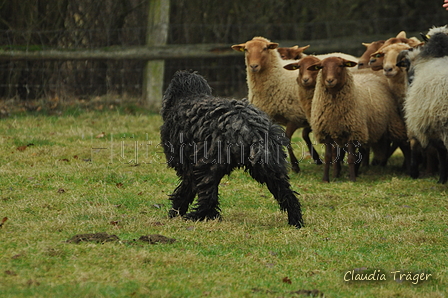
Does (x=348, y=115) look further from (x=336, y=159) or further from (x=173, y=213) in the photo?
(x=173, y=213)

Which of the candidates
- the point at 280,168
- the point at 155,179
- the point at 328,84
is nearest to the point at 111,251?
the point at 280,168

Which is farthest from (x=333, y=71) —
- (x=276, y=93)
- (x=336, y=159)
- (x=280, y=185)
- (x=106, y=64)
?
(x=106, y=64)

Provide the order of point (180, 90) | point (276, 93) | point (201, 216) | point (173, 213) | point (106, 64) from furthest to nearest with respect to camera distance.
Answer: point (106, 64) → point (276, 93) → point (180, 90) → point (173, 213) → point (201, 216)

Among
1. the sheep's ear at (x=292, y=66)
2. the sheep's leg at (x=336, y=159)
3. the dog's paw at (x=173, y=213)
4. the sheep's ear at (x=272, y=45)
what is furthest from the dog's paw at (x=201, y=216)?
the sheep's ear at (x=272, y=45)

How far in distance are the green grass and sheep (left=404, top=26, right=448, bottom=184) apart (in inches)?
22.8

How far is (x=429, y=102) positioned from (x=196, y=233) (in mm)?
3978

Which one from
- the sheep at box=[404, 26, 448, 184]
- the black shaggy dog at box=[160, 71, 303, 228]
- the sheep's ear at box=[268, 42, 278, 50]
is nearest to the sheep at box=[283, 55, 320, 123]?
the sheep's ear at box=[268, 42, 278, 50]

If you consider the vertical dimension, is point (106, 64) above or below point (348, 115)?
above

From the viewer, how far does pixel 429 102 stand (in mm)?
8000

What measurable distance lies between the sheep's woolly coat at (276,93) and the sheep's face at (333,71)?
37.6 inches

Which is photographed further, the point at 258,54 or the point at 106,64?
the point at 106,64

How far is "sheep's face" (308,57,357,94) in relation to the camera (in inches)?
335

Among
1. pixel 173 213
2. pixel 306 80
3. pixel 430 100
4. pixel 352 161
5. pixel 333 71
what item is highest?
pixel 333 71

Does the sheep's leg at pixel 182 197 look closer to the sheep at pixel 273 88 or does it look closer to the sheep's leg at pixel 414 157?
the sheep at pixel 273 88
